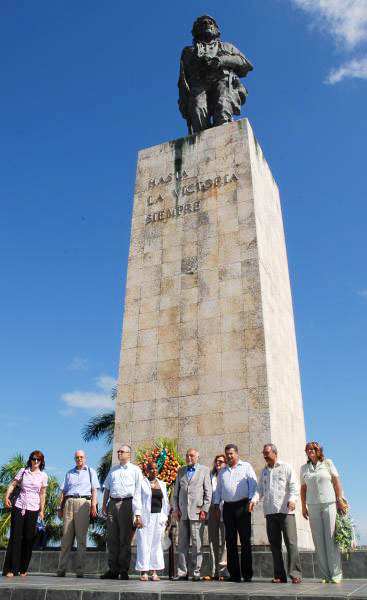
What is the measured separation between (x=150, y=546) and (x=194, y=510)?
0.80 m

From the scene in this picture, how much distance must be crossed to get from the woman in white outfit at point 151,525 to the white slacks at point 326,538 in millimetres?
2111

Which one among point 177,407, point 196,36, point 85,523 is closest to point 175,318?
point 177,407

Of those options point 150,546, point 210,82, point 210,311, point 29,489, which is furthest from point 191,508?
point 210,82

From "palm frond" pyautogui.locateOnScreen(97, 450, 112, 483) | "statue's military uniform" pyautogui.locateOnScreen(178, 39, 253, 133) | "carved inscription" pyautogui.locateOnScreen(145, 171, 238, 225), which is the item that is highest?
"statue's military uniform" pyautogui.locateOnScreen(178, 39, 253, 133)

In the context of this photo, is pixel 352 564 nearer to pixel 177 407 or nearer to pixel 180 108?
pixel 177 407

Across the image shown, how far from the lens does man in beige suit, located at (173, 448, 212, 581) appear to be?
261 inches

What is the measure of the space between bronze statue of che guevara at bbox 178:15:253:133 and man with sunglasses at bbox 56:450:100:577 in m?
9.18

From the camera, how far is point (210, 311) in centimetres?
1090

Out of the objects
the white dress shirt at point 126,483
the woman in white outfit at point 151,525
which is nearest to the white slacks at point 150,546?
the woman in white outfit at point 151,525

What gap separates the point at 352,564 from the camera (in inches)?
285

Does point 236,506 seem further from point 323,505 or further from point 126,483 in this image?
point 126,483

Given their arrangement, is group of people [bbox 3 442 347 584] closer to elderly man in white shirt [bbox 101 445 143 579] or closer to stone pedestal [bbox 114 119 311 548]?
elderly man in white shirt [bbox 101 445 143 579]

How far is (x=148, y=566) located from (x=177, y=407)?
3.83 m

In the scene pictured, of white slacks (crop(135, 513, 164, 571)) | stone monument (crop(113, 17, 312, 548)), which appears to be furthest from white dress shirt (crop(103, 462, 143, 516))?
stone monument (crop(113, 17, 312, 548))
